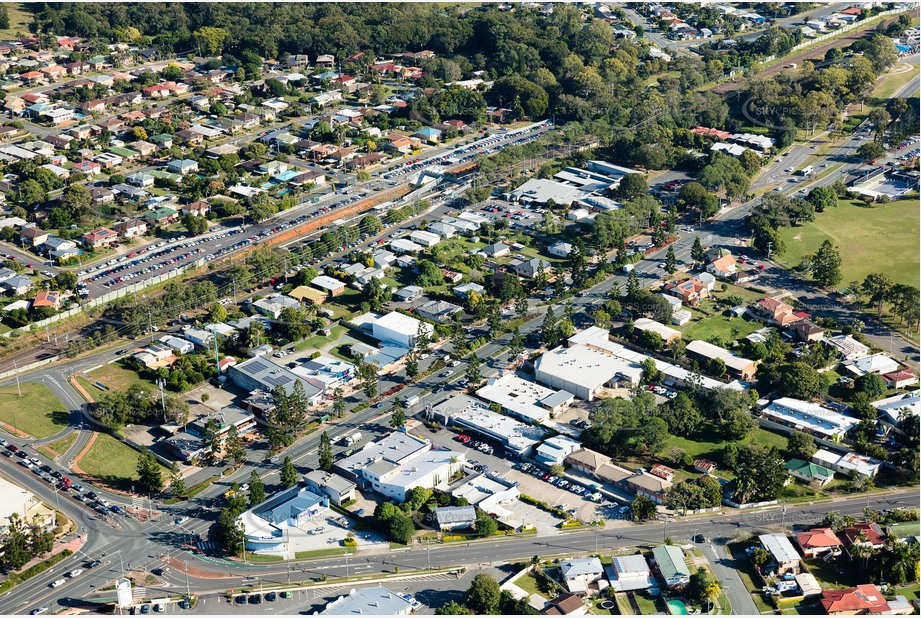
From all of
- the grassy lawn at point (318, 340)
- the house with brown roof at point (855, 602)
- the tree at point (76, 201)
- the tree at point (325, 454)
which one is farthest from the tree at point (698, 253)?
the tree at point (76, 201)

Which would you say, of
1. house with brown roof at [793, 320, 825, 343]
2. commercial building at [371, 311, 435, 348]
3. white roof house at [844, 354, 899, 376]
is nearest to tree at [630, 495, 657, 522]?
white roof house at [844, 354, 899, 376]

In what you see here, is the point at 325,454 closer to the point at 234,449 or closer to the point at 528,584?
the point at 234,449

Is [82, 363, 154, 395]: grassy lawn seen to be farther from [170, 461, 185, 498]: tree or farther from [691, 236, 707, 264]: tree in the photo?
[691, 236, 707, 264]: tree

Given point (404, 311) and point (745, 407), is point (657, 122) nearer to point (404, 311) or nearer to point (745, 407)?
point (404, 311)

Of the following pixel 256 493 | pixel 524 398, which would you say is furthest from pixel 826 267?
pixel 256 493

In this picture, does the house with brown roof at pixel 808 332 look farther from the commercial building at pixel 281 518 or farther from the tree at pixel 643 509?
the commercial building at pixel 281 518
